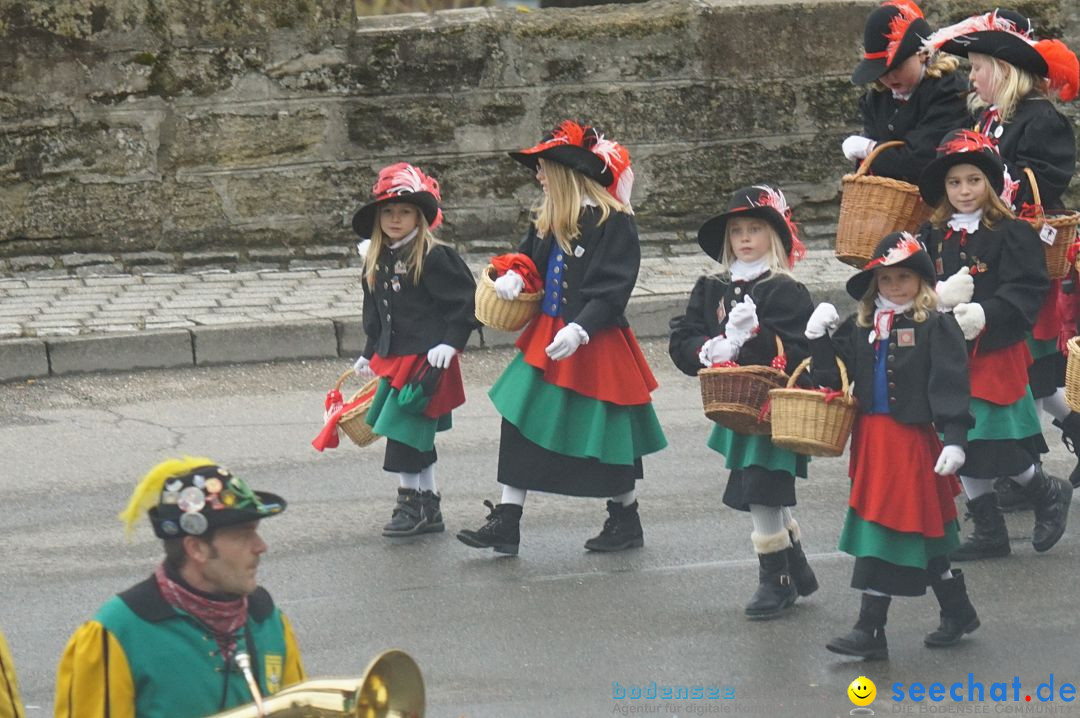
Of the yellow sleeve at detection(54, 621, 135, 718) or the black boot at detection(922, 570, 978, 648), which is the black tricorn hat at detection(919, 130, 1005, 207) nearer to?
the black boot at detection(922, 570, 978, 648)

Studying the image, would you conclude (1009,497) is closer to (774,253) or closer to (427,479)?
(774,253)

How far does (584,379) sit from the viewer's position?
23.7 ft

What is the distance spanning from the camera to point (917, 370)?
6.07 m

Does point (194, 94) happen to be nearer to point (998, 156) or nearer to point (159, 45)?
point (159, 45)

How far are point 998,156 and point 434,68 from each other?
577cm

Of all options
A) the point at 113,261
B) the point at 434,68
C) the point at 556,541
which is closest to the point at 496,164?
the point at 434,68

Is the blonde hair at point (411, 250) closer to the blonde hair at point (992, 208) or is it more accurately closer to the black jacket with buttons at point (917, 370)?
the black jacket with buttons at point (917, 370)

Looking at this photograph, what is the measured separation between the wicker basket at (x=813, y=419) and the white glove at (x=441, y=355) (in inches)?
69.0

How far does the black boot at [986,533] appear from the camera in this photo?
727cm

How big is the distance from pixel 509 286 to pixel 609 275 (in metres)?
0.41

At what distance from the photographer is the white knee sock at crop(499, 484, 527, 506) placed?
7.33 m

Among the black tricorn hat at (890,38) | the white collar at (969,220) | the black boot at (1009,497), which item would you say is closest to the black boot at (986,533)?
the black boot at (1009,497)

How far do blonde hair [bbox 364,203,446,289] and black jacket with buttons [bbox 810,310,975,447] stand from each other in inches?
79.1

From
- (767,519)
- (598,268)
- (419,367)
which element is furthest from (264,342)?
(767,519)
